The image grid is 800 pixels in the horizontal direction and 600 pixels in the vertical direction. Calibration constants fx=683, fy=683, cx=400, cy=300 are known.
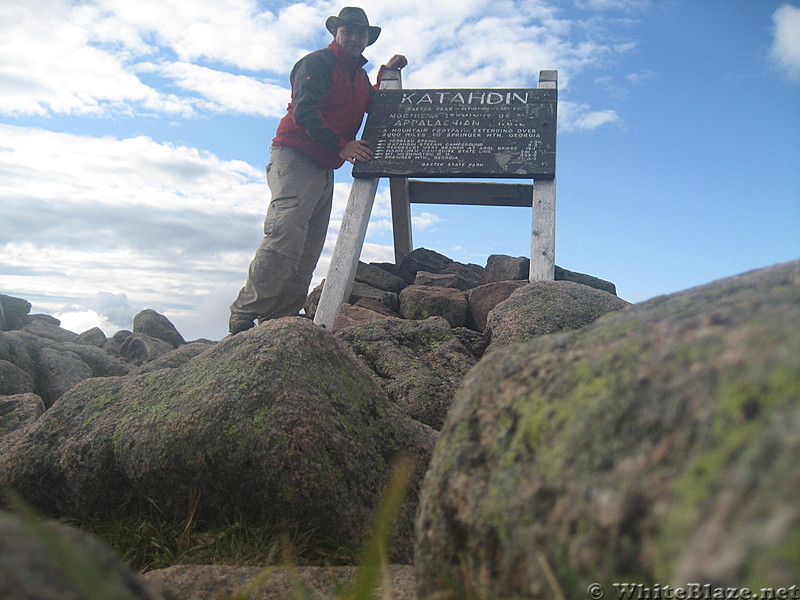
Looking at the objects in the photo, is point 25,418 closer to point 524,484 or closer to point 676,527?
point 524,484

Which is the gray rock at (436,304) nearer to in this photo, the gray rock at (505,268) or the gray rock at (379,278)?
the gray rock at (379,278)

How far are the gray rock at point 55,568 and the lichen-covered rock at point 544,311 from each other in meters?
4.39

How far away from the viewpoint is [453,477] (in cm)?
170

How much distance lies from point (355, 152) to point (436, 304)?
2242mm

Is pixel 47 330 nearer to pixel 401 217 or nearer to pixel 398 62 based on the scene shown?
pixel 401 217

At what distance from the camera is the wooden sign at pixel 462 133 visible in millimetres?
8688

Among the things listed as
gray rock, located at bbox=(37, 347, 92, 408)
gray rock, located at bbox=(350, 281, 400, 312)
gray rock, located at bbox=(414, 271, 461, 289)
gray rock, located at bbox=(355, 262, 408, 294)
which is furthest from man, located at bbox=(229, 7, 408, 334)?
gray rock, located at bbox=(37, 347, 92, 408)

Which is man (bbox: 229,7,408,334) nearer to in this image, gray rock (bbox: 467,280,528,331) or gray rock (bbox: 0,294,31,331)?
gray rock (bbox: 467,280,528,331)

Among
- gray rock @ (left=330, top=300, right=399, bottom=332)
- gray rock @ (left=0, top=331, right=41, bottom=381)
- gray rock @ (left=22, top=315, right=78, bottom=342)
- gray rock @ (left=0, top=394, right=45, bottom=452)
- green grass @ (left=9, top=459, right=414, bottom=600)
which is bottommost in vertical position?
green grass @ (left=9, top=459, right=414, bottom=600)

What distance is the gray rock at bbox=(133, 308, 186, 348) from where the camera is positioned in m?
16.1

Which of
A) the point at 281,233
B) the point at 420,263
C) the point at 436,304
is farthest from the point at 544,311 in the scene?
the point at 420,263

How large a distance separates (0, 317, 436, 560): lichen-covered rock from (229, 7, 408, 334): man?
426cm

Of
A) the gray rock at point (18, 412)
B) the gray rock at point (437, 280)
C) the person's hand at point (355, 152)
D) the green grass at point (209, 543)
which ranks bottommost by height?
the green grass at point (209, 543)

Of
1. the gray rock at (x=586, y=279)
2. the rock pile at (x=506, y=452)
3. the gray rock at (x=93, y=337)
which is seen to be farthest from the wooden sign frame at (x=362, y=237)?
the gray rock at (x=93, y=337)
